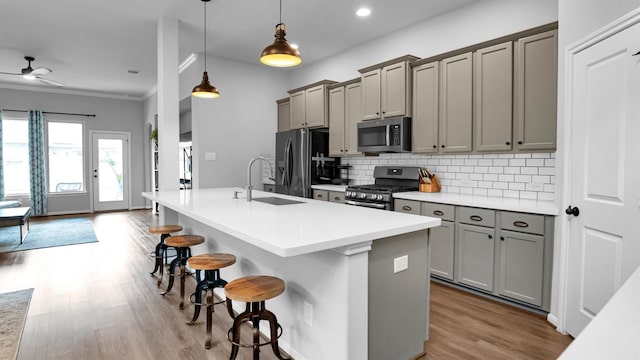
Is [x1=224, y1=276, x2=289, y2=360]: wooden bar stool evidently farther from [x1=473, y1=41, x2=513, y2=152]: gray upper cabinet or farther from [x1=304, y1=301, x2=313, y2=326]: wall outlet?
[x1=473, y1=41, x2=513, y2=152]: gray upper cabinet

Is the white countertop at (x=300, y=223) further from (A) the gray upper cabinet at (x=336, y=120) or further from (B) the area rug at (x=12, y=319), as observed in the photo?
(A) the gray upper cabinet at (x=336, y=120)

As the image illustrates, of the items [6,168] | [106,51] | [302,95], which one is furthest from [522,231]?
[6,168]

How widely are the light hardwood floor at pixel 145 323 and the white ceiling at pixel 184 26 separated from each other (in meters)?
3.02

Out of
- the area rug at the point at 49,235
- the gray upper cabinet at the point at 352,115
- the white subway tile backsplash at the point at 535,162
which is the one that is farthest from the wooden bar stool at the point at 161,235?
the white subway tile backsplash at the point at 535,162

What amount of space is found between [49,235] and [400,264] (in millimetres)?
6592

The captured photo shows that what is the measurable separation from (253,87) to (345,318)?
517 centimetres

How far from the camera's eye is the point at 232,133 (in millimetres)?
5953

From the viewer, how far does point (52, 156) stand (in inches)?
332

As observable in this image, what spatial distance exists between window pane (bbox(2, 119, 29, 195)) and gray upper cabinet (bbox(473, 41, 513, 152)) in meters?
9.43

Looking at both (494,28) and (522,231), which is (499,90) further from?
(522,231)

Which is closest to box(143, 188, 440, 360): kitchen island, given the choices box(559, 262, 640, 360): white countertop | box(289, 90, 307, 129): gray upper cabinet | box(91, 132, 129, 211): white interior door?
box(559, 262, 640, 360): white countertop

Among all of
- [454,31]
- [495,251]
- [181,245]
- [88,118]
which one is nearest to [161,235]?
[181,245]

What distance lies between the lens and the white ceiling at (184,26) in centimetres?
399

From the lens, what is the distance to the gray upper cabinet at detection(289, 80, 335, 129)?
5391 millimetres
